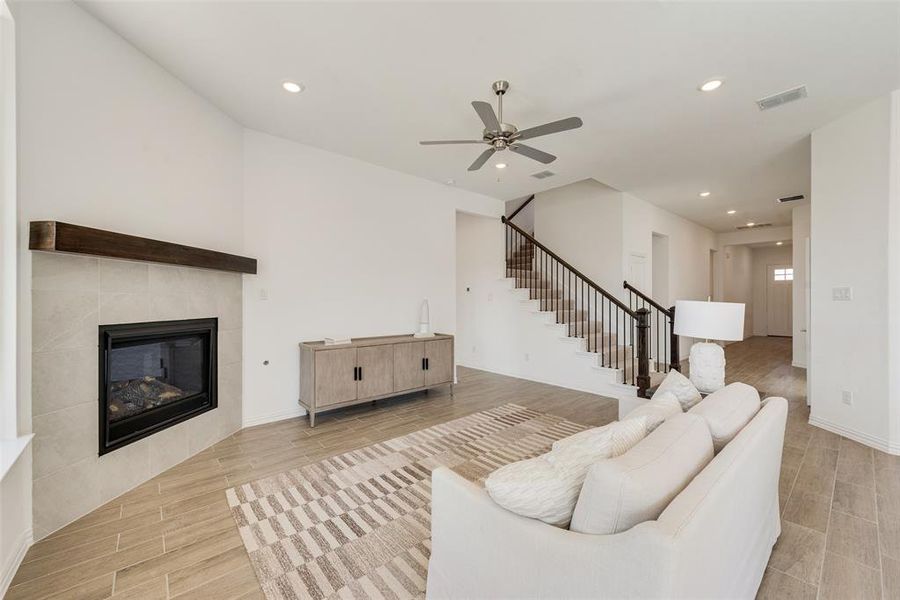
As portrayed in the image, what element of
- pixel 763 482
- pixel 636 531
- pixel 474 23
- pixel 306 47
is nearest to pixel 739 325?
pixel 763 482

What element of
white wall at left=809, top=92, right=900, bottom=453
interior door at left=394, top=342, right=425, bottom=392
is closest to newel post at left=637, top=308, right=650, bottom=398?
white wall at left=809, top=92, right=900, bottom=453

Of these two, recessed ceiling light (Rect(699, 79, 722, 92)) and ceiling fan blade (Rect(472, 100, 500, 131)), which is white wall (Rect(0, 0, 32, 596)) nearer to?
ceiling fan blade (Rect(472, 100, 500, 131))

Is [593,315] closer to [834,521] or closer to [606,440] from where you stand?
[834,521]

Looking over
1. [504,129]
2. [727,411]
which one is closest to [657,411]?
[727,411]

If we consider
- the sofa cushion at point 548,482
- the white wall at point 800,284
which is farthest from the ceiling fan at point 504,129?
the white wall at point 800,284

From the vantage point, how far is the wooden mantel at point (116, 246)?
1.87 m

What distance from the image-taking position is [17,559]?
175 cm

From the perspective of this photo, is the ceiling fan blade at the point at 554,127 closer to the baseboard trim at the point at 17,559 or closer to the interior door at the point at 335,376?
the interior door at the point at 335,376

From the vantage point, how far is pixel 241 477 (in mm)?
2600

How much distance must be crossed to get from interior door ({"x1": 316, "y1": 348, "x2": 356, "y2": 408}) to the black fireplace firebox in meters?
0.89

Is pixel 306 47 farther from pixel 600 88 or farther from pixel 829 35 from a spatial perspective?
pixel 829 35

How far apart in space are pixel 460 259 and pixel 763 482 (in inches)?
217

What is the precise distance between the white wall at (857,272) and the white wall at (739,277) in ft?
21.7

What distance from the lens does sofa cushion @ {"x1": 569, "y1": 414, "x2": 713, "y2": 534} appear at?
1.01 m
